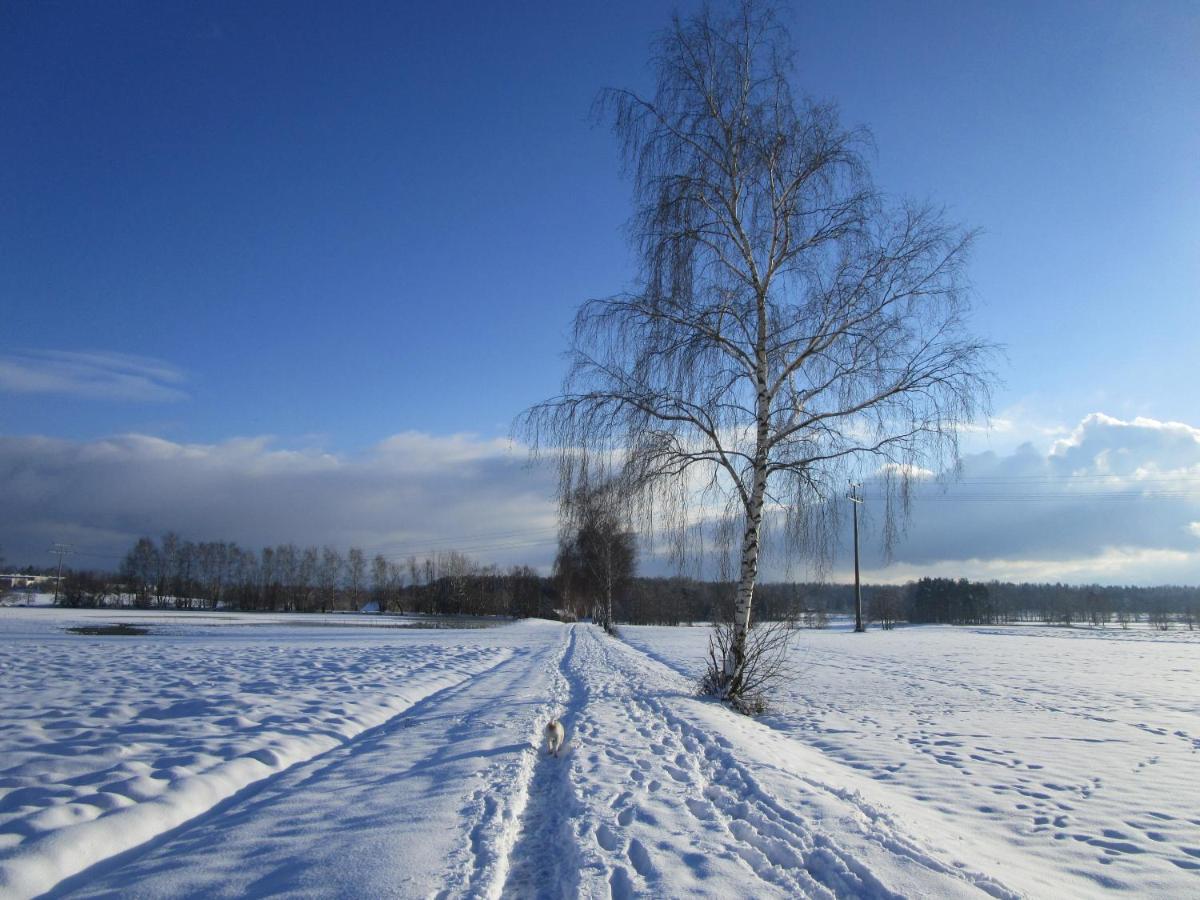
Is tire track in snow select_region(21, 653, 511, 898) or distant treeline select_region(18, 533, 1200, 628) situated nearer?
tire track in snow select_region(21, 653, 511, 898)

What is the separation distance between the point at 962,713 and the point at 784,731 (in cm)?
345

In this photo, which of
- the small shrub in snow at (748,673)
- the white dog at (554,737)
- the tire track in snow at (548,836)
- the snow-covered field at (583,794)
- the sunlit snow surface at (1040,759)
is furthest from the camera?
the small shrub in snow at (748,673)

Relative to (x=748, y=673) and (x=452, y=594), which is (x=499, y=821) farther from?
(x=452, y=594)

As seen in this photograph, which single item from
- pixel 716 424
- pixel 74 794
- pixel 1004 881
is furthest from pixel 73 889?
pixel 716 424

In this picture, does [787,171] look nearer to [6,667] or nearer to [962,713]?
[962,713]

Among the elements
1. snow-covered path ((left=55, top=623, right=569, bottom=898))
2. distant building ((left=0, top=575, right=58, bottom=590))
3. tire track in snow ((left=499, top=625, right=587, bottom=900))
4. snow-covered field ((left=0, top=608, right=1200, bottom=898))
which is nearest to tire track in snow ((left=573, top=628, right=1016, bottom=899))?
snow-covered field ((left=0, top=608, right=1200, bottom=898))

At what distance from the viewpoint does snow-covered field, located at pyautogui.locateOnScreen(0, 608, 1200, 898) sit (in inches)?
151

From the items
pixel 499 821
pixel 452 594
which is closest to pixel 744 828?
pixel 499 821

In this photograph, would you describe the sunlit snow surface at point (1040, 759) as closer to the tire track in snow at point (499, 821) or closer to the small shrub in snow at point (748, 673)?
the small shrub in snow at point (748, 673)

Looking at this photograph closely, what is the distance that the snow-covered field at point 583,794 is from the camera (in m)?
3.82

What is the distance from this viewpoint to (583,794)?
18.2 ft

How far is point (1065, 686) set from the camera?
44.0ft

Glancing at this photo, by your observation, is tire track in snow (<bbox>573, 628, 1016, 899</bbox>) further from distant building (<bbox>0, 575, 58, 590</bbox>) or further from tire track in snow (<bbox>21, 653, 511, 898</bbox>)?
distant building (<bbox>0, 575, 58, 590</bbox>)

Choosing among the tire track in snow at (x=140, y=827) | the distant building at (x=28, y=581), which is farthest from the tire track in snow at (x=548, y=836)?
the distant building at (x=28, y=581)
